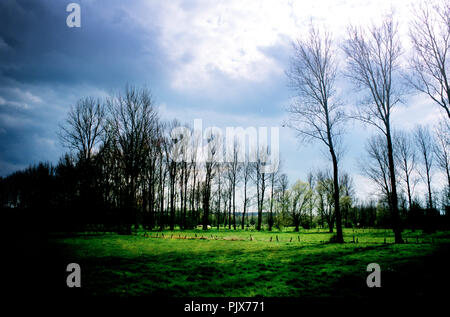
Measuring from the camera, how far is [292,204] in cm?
4428

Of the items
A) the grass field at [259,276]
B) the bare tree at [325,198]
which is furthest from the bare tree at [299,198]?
the grass field at [259,276]

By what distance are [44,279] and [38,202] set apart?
28.7 m

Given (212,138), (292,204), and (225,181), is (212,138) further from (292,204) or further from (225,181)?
(292,204)

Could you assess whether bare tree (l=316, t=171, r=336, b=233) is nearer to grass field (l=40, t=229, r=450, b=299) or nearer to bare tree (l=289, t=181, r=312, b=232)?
bare tree (l=289, t=181, r=312, b=232)

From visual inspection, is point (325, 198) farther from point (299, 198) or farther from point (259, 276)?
point (259, 276)

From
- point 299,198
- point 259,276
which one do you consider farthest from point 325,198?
point 259,276

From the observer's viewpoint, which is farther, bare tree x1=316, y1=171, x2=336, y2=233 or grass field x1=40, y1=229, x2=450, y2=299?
bare tree x1=316, y1=171, x2=336, y2=233

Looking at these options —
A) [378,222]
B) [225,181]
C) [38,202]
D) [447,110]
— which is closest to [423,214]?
[378,222]

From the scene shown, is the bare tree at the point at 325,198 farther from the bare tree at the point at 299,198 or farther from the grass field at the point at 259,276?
the grass field at the point at 259,276

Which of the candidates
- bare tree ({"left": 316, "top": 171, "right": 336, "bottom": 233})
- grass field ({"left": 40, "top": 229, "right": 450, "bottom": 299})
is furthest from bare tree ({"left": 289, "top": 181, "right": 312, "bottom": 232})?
grass field ({"left": 40, "top": 229, "right": 450, "bottom": 299})

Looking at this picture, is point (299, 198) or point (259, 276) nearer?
point (259, 276)

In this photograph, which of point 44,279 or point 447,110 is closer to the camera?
point 44,279

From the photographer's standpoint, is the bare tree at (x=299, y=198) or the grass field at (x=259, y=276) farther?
the bare tree at (x=299, y=198)

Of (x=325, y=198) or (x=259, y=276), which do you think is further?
(x=325, y=198)
